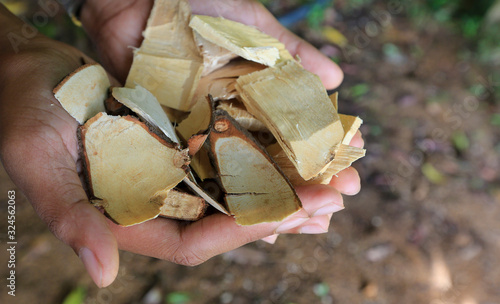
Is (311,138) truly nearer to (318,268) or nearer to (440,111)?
(318,268)


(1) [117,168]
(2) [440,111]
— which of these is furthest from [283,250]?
(2) [440,111]

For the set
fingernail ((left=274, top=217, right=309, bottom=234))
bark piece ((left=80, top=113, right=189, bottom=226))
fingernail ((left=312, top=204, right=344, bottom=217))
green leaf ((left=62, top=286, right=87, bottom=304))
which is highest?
bark piece ((left=80, top=113, right=189, bottom=226))

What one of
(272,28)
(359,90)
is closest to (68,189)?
(272,28)

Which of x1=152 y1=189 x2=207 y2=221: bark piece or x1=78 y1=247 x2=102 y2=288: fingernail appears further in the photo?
x1=152 y1=189 x2=207 y2=221: bark piece

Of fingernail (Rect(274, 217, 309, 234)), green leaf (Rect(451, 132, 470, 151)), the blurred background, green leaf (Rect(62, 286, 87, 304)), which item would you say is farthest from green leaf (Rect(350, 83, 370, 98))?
green leaf (Rect(62, 286, 87, 304))

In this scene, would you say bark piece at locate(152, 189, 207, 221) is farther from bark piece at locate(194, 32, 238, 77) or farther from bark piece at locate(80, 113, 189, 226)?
bark piece at locate(194, 32, 238, 77)

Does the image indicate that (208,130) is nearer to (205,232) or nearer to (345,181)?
(205,232)

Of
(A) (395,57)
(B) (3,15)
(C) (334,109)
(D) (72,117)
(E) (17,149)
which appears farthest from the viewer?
(A) (395,57)
